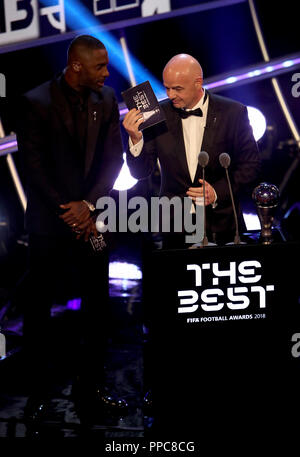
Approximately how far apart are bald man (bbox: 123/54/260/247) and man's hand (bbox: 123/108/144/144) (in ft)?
0.36

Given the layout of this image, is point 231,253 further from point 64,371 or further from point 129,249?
point 129,249

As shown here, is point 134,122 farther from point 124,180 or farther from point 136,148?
point 124,180

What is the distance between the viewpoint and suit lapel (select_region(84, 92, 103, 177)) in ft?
11.0

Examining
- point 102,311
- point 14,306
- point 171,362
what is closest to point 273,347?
point 171,362

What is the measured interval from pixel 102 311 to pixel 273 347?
883 mm

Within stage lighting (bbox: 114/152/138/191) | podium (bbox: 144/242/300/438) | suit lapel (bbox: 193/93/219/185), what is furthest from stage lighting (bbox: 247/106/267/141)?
podium (bbox: 144/242/300/438)

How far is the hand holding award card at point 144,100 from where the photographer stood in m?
3.35

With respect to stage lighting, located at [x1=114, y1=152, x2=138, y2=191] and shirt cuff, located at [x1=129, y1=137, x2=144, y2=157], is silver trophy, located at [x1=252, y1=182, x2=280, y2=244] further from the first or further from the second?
stage lighting, located at [x1=114, y1=152, x2=138, y2=191]

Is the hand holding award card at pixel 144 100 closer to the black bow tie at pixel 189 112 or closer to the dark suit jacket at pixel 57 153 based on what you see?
the dark suit jacket at pixel 57 153

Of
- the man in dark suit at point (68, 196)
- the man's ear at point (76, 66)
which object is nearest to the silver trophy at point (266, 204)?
the man in dark suit at point (68, 196)

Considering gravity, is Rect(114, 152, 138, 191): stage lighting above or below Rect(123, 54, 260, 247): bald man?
above

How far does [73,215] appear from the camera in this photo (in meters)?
3.30

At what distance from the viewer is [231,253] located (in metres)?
2.83
